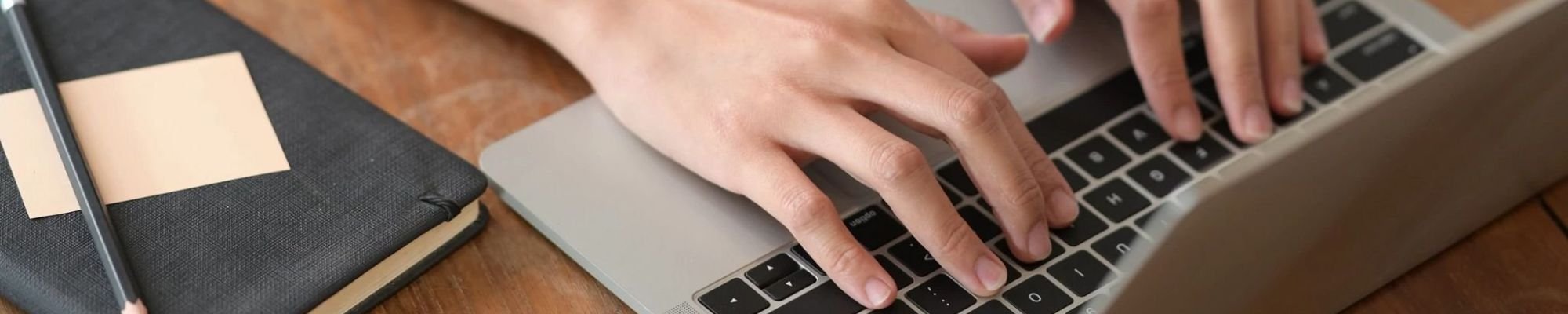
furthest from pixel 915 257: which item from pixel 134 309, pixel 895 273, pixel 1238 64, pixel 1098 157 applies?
pixel 134 309

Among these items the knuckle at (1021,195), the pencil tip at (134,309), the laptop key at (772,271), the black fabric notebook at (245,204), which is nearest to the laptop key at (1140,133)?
the knuckle at (1021,195)

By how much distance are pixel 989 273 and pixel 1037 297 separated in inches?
0.9

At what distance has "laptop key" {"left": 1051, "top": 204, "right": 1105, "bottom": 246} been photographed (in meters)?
0.67

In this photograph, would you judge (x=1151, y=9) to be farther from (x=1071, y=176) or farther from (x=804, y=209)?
(x=804, y=209)

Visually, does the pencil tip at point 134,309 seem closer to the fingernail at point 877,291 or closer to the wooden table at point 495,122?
the wooden table at point 495,122

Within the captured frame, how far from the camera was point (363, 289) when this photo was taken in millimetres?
627

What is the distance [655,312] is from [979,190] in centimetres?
17

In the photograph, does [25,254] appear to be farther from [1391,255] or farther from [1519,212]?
[1519,212]

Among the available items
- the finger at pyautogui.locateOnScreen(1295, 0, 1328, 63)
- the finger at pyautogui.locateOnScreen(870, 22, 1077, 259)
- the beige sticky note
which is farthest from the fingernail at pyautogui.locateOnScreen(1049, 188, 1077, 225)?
the beige sticky note

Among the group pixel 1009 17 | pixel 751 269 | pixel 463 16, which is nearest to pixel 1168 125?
pixel 1009 17

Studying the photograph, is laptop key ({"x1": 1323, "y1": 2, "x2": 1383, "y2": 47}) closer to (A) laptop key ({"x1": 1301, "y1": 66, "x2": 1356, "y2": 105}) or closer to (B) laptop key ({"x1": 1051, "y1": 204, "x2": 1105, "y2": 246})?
(A) laptop key ({"x1": 1301, "y1": 66, "x2": 1356, "y2": 105})

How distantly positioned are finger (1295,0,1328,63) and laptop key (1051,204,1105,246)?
0.66 ft

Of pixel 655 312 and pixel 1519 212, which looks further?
pixel 1519 212

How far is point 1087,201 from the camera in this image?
27.5 inches
